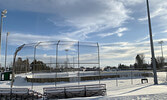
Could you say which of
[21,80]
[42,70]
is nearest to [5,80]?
[21,80]

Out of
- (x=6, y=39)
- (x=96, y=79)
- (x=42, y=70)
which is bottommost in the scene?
(x=96, y=79)

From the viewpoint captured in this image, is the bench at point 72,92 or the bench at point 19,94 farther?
the bench at point 19,94

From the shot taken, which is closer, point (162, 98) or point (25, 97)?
point (162, 98)

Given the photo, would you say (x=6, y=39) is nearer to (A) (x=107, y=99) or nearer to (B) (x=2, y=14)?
(B) (x=2, y=14)

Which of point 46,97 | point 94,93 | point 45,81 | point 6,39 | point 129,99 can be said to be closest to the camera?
Result: point 129,99

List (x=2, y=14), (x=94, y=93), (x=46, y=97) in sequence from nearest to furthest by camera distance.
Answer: (x=46, y=97) → (x=94, y=93) → (x=2, y=14)

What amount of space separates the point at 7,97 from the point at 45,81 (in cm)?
1148

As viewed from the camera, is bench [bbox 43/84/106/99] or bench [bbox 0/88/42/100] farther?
bench [bbox 0/88/42/100]

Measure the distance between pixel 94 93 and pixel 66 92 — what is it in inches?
79.7

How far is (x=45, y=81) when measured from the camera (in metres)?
21.8

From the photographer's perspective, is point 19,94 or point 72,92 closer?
point 72,92

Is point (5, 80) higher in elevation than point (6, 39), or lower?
lower

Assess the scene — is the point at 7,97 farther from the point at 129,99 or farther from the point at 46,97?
the point at 129,99

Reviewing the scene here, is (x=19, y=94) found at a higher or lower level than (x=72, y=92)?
lower
